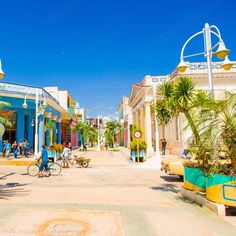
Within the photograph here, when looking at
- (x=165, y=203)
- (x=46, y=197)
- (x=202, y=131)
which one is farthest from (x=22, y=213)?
(x=202, y=131)

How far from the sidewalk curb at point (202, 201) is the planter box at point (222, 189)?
5.5 inches

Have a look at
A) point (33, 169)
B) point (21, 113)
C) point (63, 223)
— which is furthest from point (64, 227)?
point (21, 113)

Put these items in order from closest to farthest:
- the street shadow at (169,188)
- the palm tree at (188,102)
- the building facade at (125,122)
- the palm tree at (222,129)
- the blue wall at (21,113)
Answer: the palm tree at (222,129), the palm tree at (188,102), the street shadow at (169,188), the blue wall at (21,113), the building facade at (125,122)

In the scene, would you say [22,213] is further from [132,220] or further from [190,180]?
[190,180]

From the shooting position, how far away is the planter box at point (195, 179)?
734cm

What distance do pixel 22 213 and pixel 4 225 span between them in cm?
84

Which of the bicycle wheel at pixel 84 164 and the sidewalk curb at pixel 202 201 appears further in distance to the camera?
the bicycle wheel at pixel 84 164

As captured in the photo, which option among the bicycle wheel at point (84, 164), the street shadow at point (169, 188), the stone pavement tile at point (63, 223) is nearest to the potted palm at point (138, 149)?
the bicycle wheel at point (84, 164)

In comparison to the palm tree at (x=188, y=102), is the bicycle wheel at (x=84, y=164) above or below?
below

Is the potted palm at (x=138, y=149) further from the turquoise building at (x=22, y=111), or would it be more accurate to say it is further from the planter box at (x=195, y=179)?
the planter box at (x=195, y=179)

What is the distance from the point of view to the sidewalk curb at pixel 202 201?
5.94m

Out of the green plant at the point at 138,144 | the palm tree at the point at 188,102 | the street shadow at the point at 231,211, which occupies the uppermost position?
the palm tree at the point at 188,102

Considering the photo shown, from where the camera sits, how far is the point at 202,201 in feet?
22.5

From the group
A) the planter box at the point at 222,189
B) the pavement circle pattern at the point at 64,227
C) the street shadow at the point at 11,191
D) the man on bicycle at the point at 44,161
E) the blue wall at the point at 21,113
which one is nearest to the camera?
the pavement circle pattern at the point at 64,227
